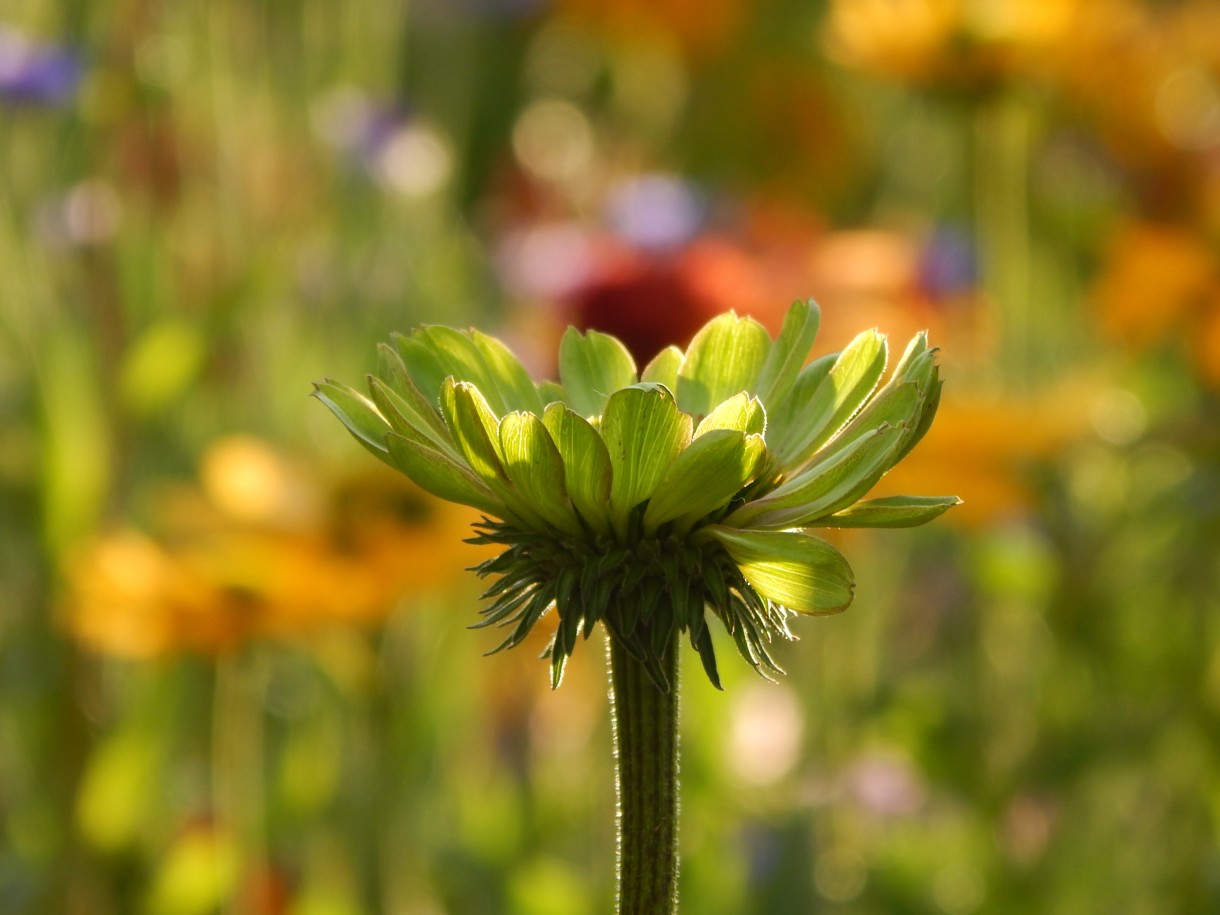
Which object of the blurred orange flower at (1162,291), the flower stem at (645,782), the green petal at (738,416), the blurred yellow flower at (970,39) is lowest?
the flower stem at (645,782)

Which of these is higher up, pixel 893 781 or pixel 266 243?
pixel 266 243

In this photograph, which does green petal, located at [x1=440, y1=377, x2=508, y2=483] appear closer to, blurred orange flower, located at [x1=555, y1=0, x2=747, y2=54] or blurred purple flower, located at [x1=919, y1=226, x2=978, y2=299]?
blurred purple flower, located at [x1=919, y1=226, x2=978, y2=299]

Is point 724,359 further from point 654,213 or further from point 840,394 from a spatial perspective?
point 654,213

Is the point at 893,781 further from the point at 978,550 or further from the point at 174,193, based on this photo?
the point at 174,193

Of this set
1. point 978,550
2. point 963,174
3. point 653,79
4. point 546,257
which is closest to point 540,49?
point 653,79

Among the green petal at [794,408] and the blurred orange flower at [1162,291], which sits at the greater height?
the blurred orange flower at [1162,291]

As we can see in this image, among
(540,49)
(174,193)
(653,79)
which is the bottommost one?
(174,193)

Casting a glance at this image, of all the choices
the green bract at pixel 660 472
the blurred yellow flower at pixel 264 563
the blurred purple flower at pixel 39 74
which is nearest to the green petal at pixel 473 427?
the green bract at pixel 660 472

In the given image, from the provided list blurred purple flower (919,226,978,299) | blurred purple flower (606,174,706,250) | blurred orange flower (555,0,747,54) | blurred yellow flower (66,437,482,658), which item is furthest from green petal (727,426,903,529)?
blurred orange flower (555,0,747,54)

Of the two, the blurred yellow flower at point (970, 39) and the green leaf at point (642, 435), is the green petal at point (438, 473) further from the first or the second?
the blurred yellow flower at point (970, 39)
